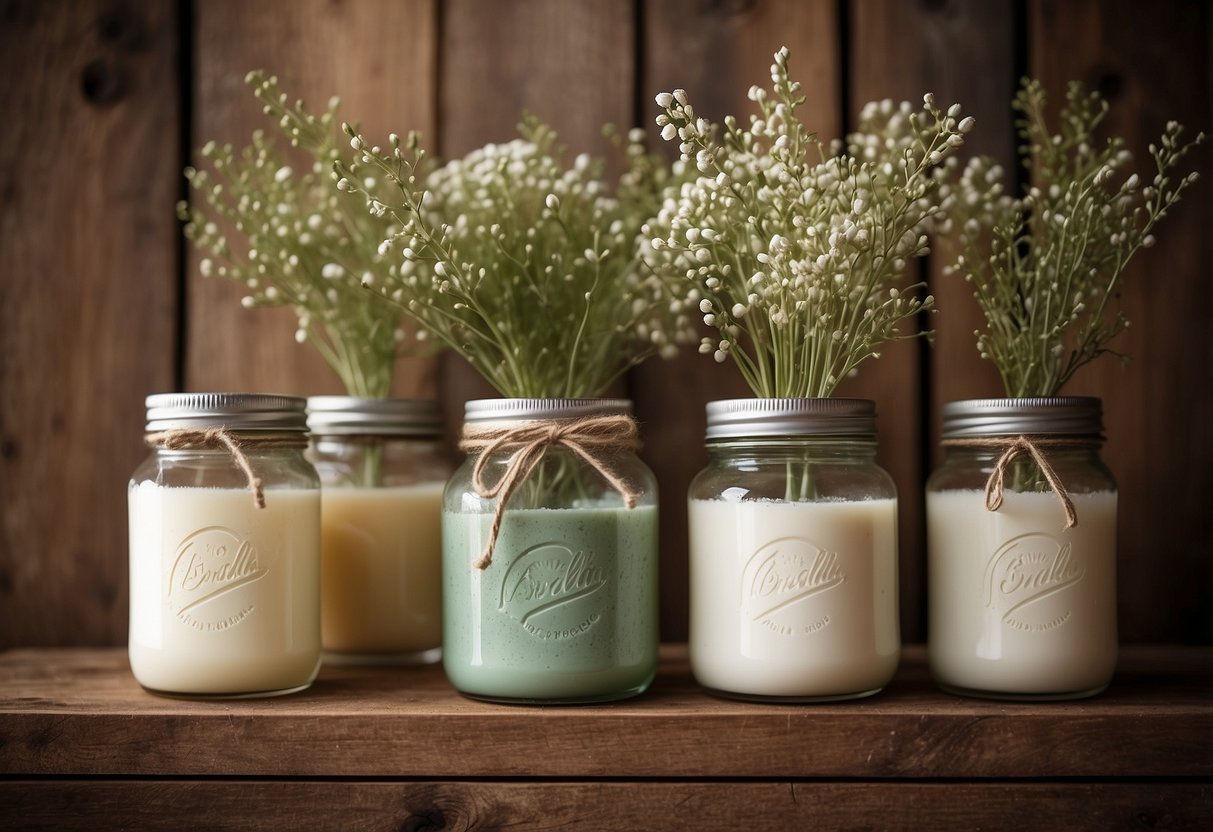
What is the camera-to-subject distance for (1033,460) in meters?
1.02

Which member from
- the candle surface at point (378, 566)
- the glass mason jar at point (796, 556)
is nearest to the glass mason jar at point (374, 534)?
the candle surface at point (378, 566)

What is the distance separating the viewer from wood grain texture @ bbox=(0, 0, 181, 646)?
134cm

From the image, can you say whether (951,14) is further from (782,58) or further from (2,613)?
(2,613)

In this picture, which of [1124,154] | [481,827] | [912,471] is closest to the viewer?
[481,827]

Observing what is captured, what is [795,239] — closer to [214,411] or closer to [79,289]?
[214,411]

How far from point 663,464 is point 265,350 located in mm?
542

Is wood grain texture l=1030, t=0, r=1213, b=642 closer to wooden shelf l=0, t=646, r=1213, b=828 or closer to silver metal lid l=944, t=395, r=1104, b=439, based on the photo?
silver metal lid l=944, t=395, r=1104, b=439

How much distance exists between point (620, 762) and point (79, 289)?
0.96 m

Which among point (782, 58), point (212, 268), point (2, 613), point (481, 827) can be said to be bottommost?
point (481, 827)

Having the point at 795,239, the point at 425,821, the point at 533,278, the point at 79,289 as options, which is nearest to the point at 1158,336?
the point at 795,239

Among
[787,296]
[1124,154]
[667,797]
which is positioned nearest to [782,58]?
[787,296]

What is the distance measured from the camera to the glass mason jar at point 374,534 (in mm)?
1160

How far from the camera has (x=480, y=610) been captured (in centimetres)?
98

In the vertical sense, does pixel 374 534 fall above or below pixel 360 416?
below
